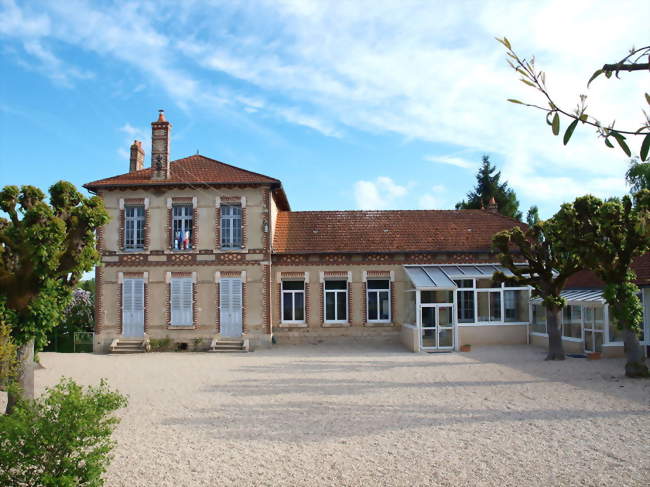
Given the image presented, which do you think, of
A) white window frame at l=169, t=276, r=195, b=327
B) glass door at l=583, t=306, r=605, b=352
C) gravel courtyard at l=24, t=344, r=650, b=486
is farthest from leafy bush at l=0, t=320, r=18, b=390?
glass door at l=583, t=306, r=605, b=352

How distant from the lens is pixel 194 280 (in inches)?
726

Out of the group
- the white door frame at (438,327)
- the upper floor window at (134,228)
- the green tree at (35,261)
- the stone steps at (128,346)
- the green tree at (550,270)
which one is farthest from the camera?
the upper floor window at (134,228)

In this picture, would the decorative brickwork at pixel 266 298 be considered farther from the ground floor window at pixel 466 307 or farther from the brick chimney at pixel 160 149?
the ground floor window at pixel 466 307

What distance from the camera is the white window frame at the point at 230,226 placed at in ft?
61.2

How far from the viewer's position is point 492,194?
3725cm

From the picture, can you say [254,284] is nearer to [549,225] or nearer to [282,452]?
[549,225]

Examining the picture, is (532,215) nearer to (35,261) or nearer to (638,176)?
(638,176)

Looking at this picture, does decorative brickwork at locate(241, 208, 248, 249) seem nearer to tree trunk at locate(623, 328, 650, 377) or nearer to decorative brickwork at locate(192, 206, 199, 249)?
decorative brickwork at locate(192, 206, 199, 249)

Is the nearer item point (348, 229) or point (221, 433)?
point (221, 433)

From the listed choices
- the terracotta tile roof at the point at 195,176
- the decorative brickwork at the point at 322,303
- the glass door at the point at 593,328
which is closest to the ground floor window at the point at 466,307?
the glass door at the point at 593,328

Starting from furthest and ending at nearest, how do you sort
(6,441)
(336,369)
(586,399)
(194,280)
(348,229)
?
(348,229), (194,280), (336,369), (586,399), (6,441)

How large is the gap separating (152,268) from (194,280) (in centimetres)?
154

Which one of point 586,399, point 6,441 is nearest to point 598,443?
point 586,399

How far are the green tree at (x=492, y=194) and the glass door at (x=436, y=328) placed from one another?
67.9 feet
